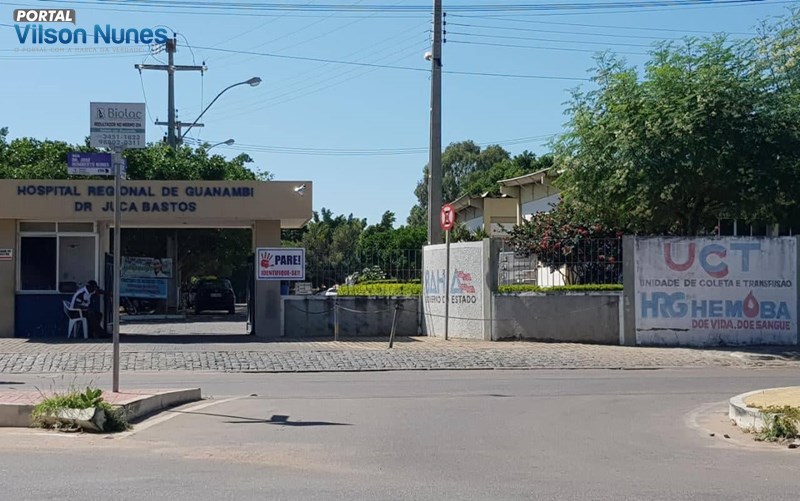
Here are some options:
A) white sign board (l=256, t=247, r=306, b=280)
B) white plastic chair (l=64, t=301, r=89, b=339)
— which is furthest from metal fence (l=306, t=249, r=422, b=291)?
white plastic chair (l=64, t=301, r=89, b=339)

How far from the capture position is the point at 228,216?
75.8ft

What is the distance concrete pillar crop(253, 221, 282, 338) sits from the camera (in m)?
23.4

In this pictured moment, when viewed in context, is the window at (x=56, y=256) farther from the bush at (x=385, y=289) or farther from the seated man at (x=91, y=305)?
the bush at (x=385, y=289)

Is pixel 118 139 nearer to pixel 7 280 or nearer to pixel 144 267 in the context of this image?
pixel 7 280

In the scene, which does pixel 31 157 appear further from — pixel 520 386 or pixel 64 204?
pixel 520 386

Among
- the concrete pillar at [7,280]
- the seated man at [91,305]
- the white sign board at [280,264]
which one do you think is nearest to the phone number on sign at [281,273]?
the white sign board at [280,264]

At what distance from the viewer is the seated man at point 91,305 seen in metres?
22.7

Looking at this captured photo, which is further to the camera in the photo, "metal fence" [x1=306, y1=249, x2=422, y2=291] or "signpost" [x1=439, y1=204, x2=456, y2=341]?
"metal fence" [x1=306, y1=249, x2=422, y2=291]

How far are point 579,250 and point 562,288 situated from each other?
125 centimetres

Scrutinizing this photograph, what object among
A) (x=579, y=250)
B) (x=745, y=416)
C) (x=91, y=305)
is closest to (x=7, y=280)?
(x=91, y=305)

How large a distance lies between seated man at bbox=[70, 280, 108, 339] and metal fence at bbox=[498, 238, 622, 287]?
9.81 meters

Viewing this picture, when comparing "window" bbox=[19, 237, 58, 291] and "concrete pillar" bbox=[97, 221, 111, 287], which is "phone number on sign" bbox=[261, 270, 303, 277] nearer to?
"concrete pillar" bbox=[97, 221, 111, 287]

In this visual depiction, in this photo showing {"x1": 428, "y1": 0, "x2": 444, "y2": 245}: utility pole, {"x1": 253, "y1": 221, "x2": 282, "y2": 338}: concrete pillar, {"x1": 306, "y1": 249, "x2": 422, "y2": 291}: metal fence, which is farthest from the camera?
{"x1": 428, "y1": 0, "x2": 444, "y2": 245}: utility pole

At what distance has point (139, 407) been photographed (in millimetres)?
11484
